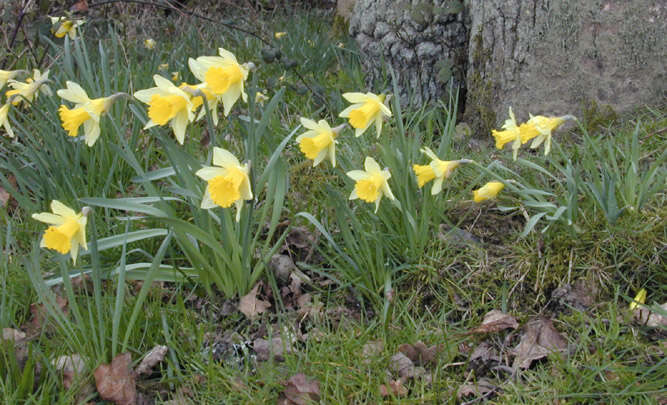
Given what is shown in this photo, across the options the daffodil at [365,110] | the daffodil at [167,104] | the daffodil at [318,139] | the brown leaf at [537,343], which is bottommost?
the brown leaf at [537,343]

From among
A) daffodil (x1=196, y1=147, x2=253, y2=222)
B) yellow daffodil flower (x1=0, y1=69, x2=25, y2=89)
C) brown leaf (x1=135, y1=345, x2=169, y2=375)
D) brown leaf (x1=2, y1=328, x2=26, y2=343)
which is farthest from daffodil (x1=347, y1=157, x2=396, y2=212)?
yellow daffodil flower (x1=0, y1=69, x2=25, y2=89)

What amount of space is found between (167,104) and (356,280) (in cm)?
85

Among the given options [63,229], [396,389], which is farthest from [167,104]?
[396,389]

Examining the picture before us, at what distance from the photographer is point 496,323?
1.94 metres

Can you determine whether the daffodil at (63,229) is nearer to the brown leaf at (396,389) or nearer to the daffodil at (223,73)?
the daffodil at (223,73)

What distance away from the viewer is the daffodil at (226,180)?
167 cm

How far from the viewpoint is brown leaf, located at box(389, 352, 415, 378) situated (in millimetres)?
1737

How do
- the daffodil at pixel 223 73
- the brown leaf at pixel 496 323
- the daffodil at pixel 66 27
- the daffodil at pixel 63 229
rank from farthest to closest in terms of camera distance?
the daffodil at pixel 66 27
the brown leaf at pixel 496 323
the daffodil at pixel 223 73
the daffodil at pixel 63 229

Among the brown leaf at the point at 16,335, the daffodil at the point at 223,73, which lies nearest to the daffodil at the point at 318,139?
the daffodil at the point at 223,73

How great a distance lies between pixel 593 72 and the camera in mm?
2695

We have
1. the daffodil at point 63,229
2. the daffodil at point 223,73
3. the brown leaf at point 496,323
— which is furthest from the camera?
the brown leaf at point 496,323

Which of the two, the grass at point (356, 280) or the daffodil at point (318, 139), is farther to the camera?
the daffodil at point (318, 139)

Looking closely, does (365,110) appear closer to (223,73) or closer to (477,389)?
(223,73)

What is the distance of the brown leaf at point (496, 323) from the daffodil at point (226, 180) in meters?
0.82
